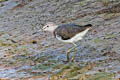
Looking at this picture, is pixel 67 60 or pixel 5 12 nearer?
pixel 67 60

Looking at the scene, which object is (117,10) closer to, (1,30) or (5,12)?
(1,30)

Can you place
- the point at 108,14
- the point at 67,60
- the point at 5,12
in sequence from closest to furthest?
1. the point at 67,60
2. the point at 108,14
3. the point at 5,12

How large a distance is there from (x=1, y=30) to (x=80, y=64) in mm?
5942

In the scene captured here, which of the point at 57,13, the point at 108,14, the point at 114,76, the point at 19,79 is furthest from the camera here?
the point at 57,13

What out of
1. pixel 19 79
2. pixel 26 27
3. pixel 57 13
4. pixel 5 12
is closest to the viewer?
pixel 19 79

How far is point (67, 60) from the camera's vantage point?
9.64 meters

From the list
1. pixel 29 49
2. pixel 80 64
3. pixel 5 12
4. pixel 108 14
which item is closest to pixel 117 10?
pixel 108 14

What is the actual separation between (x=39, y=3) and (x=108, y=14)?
4.73m

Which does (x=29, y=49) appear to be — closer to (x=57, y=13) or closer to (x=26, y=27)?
(x=26, y=27)

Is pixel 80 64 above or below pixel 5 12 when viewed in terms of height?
below

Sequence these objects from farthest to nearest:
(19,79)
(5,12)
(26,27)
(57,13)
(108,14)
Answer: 1. (5,12)
2. (57,13)
3. (26,27)
4. (108,14)
5. (19,79)

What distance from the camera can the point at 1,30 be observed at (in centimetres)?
1418

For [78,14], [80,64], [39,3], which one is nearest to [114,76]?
[80,64]

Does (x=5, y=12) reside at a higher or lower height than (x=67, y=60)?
higher
